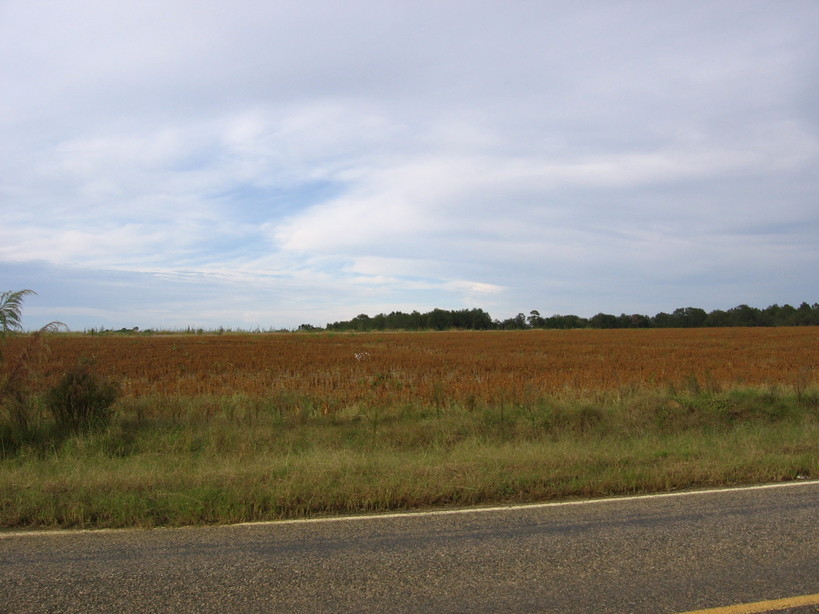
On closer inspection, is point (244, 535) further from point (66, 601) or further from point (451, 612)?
point (451, 612)

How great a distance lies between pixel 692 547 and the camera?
4.91 metres

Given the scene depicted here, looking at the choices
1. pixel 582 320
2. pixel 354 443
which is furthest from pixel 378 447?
pixel 582 320

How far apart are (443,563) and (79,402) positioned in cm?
824

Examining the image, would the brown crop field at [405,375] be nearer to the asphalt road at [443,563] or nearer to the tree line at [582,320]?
the asphalt road at [443,563]

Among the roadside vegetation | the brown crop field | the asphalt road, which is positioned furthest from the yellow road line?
the brown crop field

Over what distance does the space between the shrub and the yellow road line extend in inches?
379

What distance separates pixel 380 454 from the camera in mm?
8711

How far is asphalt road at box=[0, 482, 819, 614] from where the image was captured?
157 inches

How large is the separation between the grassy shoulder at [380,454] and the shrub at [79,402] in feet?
0.88

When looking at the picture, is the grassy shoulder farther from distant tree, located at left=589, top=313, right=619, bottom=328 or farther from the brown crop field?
distant tree, located at left=589, top=313, right=619, bottom=328

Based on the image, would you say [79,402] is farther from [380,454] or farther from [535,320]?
[535,320]

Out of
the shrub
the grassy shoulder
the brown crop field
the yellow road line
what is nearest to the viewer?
the yellow road line

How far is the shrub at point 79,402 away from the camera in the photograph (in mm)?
10141

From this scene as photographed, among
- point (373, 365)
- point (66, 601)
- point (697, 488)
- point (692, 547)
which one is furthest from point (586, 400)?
point (373, 365)
